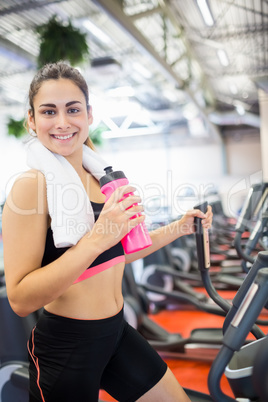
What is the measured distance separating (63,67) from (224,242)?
451cm

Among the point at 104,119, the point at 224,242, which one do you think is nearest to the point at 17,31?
the point at 104,119

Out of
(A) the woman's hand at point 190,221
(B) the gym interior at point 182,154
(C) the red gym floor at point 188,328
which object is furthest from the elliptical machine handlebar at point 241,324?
(C) the red gym floor at point 188,328

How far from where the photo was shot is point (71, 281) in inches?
36.4

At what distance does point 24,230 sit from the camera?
95 cm

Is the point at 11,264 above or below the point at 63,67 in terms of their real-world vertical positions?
below

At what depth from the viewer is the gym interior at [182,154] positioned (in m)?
1.35

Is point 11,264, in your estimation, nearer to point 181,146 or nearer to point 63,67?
point 63,67

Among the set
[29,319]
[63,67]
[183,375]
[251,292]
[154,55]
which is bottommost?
[183,375]

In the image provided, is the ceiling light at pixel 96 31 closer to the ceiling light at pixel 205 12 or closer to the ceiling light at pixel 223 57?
the ceiling light at pixel 205 12

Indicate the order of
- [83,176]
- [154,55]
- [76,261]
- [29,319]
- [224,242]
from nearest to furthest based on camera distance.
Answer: [76,261] → [83,176] → [29,319] → [224,242] → [154,55]

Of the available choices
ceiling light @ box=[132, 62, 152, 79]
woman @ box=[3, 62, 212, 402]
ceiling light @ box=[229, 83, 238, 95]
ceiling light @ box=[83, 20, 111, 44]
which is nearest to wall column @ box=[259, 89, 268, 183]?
ceiling light @ box=[132, 62, 152, 79]

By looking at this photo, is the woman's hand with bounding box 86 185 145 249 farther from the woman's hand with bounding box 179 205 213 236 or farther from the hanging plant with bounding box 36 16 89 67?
the hanging plant with bounding box 36 16 89 67

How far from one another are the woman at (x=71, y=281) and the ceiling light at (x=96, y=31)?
16.8 ft

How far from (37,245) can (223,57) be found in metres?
7.68
